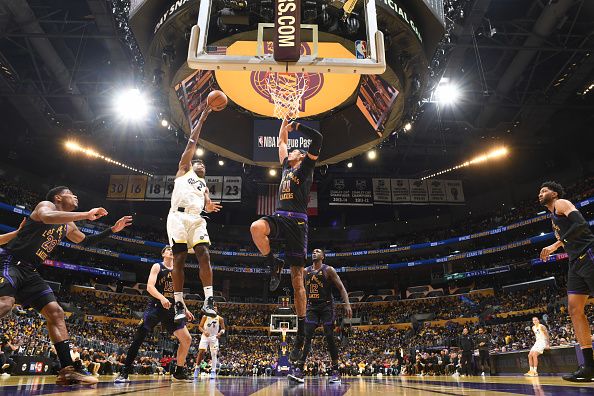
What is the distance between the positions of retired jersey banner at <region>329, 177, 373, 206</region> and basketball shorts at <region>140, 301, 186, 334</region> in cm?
1870

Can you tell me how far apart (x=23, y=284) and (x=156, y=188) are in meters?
23.5

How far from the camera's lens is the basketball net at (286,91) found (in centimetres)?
939

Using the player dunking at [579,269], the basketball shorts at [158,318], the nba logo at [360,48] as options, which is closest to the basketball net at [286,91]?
the nba logo at [360,48]

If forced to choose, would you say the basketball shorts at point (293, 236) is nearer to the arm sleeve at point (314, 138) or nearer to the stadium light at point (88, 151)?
the arm sleeve at point (314, 138)

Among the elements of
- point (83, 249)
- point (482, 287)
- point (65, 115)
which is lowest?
point (482, 287)

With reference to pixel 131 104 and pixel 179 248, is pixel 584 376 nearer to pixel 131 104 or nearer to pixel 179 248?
pixel 179 248

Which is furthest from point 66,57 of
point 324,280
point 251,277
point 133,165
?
point 251,277

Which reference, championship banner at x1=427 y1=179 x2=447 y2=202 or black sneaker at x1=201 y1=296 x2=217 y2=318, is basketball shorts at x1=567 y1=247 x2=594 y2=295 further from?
championship banner at x1=427 y1=179 x2=447 y2=202

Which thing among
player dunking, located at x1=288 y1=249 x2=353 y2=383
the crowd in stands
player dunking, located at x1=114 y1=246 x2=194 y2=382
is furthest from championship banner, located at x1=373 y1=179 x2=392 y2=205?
player dunking, located at x1=114 y1=246 x2=194 y2=382

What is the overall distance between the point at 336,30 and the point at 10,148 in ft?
89.1

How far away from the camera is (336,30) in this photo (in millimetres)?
7438

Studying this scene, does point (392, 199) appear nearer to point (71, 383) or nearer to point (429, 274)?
point (429, 274)

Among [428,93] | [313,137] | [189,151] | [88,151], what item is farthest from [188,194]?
[88,151]

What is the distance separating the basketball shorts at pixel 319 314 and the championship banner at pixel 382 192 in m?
18.6
